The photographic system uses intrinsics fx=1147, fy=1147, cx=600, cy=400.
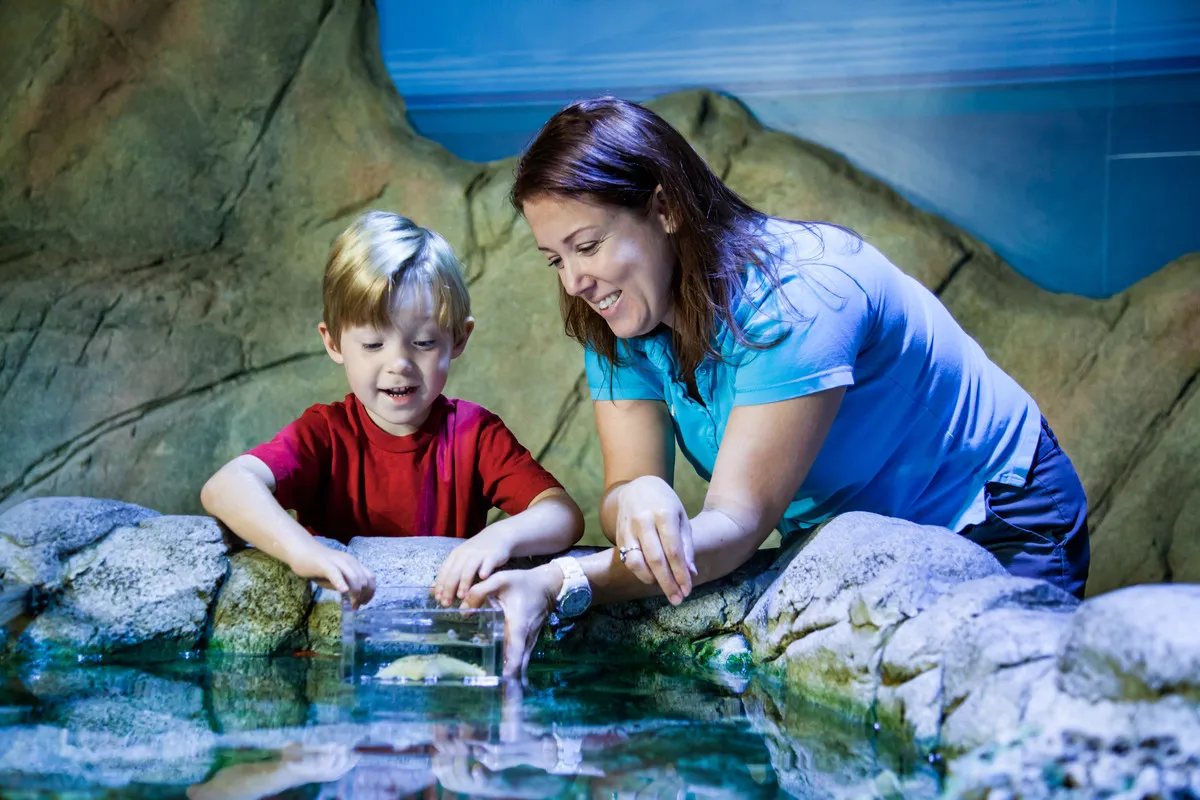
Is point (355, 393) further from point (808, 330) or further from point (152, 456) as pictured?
point (152, 456)

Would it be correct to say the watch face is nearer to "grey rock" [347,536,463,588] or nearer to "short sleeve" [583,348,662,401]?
"grey rock" [347,536,463,588]

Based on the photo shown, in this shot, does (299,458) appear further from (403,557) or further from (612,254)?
(612,254)

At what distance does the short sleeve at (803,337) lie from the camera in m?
1.95

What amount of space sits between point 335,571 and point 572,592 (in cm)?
43

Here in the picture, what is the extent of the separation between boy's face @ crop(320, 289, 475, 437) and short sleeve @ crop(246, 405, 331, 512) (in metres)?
0.13

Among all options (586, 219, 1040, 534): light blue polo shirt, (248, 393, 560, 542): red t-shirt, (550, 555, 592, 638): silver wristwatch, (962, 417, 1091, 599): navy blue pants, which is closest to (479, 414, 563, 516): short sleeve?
(248, 393, 560, 542): red t-shirt

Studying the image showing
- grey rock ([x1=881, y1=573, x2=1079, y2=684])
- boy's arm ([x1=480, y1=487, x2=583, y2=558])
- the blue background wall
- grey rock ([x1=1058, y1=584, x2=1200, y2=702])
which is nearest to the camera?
grey rock ([x1=1058, y1=584, x2=1200, y2=702])

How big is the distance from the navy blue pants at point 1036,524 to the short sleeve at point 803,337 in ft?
1.53

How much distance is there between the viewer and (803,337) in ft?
6.42

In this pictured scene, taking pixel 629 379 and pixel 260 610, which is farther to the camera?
pixel 629 379

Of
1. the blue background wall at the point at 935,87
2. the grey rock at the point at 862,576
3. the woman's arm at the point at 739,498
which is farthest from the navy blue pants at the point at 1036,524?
the blue background wall at the point at 935,87

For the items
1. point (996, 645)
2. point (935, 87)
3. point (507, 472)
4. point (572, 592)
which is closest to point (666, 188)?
point (572, 592)

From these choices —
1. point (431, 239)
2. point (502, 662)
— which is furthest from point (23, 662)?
point (431, 239)

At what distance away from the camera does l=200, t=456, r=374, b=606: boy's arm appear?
6.73 ft
